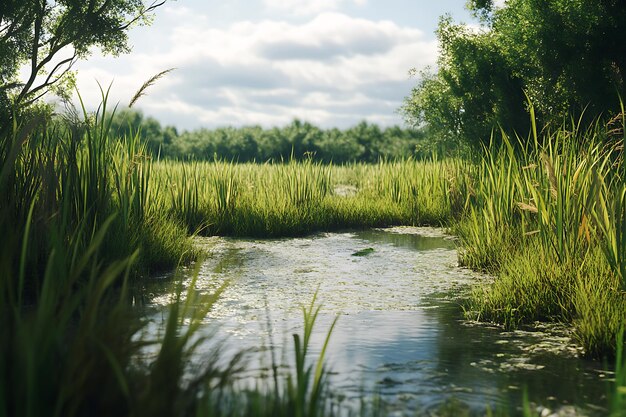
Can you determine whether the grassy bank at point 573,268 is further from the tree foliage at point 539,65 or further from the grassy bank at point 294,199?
the grassy bank at point 294,199

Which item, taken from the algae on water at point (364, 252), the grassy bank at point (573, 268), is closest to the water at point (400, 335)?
the algae on water at point (364, 252)

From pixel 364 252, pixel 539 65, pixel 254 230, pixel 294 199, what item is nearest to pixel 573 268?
pixel 364 252

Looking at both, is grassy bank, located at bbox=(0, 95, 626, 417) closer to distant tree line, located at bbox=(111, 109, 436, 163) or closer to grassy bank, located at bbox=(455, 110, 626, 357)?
grassy bank, located at bbox=(455, 110, 626, 357)

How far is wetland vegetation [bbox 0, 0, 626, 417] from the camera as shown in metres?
1.73

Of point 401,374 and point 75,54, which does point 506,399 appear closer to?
point 401,374

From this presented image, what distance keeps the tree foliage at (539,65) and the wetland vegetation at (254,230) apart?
4 cm

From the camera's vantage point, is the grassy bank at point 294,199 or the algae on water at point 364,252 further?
the grassy bank at point 294,199

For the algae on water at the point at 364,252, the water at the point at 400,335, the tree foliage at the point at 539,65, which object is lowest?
the water at the point at 400,335

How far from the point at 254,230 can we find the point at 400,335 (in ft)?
14.6

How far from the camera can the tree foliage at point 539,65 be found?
8078 mm

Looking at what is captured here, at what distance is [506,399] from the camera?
96.0 inches

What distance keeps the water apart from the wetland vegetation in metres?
0.07

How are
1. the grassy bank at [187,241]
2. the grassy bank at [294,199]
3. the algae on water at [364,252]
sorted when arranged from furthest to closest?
the grassy bank at [294,199] → the algae on water at [364,252] → the grassy bank at [187,241]

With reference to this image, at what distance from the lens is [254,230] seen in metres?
7.70
